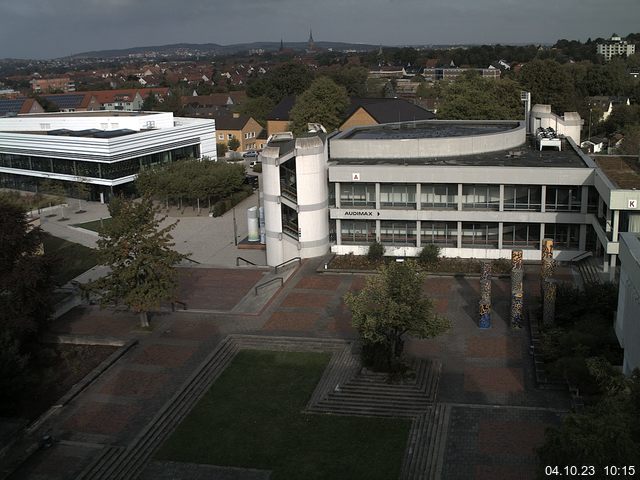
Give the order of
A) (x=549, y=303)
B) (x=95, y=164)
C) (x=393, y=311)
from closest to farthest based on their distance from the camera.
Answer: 1. (x=393, y=311)
2. (x=549, y=303)
3. (x=95, y=164)

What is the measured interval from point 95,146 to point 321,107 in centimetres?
2730

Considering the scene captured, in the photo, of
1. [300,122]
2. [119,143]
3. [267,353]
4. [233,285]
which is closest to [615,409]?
[267,353]

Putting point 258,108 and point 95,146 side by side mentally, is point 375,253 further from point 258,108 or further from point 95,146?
point 258,108

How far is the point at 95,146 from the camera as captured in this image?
62969mm

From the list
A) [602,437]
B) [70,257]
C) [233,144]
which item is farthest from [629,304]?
[233,144]

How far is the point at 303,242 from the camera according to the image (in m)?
40.8

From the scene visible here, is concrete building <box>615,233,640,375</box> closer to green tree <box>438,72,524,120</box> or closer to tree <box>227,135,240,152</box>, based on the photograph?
green tree <box>438,72,524,120</box>

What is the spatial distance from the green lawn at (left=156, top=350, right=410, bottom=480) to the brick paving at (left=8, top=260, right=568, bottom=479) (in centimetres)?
168

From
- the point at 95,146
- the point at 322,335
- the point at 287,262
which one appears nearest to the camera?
the point at 322,335

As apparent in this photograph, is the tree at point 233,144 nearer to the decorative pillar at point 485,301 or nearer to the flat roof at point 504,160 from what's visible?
the flat roof at point 504,160

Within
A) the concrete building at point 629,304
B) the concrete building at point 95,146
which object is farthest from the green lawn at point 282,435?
the concrete building at point 95,146

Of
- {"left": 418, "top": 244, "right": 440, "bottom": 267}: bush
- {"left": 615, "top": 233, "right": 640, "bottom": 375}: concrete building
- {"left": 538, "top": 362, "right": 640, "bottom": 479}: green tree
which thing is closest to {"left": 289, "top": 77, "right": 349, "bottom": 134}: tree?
{"left": 418, "top": 244, "right": 440, "bottom": 267}: bush

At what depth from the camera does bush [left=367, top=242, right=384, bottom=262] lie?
39938mm

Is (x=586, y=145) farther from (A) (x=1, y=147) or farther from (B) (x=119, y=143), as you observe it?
(A) (x=1, y=147)
